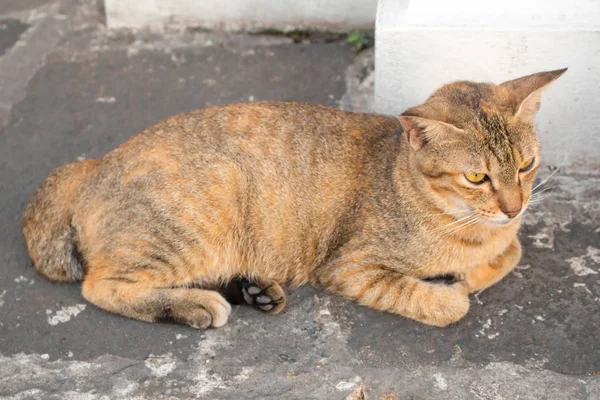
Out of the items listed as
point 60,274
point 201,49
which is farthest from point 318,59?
point 60,274

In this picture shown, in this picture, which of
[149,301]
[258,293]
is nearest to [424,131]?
[258,293]

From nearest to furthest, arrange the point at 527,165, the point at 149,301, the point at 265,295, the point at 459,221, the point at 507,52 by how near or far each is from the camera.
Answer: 1. the point at 527,165
2. the point at 459,221
3. the point at 149,301
4. the point at 265,295
5. the point at 507,52

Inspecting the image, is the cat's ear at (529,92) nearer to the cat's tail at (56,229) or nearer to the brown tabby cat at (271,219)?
the brown tabby cat at (271,219)

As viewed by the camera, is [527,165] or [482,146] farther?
[527,165]

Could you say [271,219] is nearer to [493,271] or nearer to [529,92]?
[493,271]

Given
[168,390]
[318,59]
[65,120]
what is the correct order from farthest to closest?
[318,59] → [65,120] → [168,390]

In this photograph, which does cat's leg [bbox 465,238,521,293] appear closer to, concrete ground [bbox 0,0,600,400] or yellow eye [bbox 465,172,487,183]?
concrete ground [bbox 0,0,600,400]

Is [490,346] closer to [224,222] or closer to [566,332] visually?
[566,332]
